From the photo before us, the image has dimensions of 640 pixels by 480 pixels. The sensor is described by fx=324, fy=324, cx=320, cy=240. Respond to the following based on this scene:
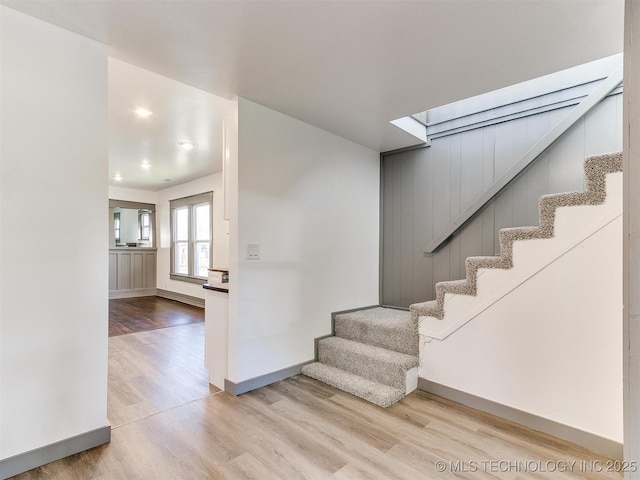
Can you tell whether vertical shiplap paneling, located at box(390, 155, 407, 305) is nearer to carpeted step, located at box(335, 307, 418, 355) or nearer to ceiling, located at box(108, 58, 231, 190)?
carpeted step, located at box(335, 307, 418, 355)

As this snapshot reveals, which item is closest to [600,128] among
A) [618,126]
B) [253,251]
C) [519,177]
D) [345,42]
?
[618,126]

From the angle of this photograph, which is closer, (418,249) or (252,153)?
(252,153)

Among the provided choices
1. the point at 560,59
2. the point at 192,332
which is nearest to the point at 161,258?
the point at 192,332

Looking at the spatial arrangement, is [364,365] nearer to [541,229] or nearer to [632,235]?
[541,229]

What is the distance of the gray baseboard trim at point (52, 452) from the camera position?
5.21ft

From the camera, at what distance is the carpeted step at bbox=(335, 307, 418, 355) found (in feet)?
9.19

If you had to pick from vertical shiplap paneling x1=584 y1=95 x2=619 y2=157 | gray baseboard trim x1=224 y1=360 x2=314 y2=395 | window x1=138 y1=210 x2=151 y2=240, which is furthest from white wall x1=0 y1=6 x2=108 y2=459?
window x1=138 y1=210 x2=151 y2=240

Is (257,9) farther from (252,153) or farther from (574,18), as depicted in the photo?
(574,18)

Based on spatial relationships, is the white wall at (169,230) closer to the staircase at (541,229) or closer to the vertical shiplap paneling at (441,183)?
the vertical shiplap paneling at (441,183)

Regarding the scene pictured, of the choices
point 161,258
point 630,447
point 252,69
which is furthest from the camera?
point 161,258

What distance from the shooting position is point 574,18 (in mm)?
1654

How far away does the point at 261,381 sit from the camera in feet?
8.78

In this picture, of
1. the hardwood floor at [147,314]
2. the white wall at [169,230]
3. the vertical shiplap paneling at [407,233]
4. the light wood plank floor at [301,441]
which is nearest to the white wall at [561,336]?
the light wood plank floor at [301,441]

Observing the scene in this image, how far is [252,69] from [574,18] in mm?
1815
